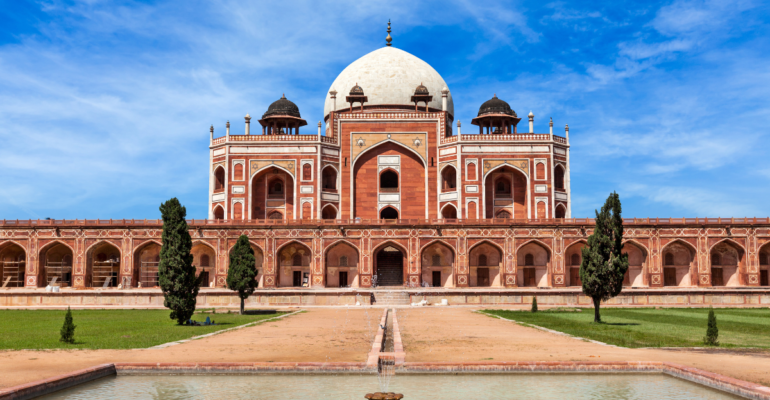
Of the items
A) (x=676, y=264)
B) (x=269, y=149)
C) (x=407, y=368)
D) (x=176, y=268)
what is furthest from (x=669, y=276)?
(x=407, y=368)

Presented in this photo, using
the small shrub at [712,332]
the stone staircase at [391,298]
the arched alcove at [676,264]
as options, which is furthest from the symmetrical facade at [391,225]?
the small shrub at [712,332]

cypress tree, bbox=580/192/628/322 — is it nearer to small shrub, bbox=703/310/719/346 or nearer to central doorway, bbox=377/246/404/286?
small shrub, bbox=703/310/719/346

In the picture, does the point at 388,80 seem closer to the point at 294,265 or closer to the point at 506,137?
the point at 506,137

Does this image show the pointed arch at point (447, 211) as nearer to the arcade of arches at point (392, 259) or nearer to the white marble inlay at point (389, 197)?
the white marble inlay at point (389, 197)

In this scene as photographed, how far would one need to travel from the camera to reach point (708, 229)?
119ft

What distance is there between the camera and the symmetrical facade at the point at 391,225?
3584 cm

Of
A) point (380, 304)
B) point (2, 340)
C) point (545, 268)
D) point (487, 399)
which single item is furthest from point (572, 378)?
point (545, 268)

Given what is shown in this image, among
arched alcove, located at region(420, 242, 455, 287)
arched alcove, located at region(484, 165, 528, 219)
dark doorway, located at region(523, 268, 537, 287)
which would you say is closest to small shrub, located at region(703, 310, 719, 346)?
Result: arched alcove, located at region(420, 242, 455, 287)

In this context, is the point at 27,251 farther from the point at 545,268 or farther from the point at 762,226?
the point at 762,226

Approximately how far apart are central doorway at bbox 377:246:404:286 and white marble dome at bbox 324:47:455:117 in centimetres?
1276

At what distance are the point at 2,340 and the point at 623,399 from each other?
39.6ft

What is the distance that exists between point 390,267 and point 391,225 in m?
2.93

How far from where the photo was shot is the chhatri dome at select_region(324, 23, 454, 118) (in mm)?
46344

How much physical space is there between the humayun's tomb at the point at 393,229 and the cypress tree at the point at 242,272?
13.7 ft
